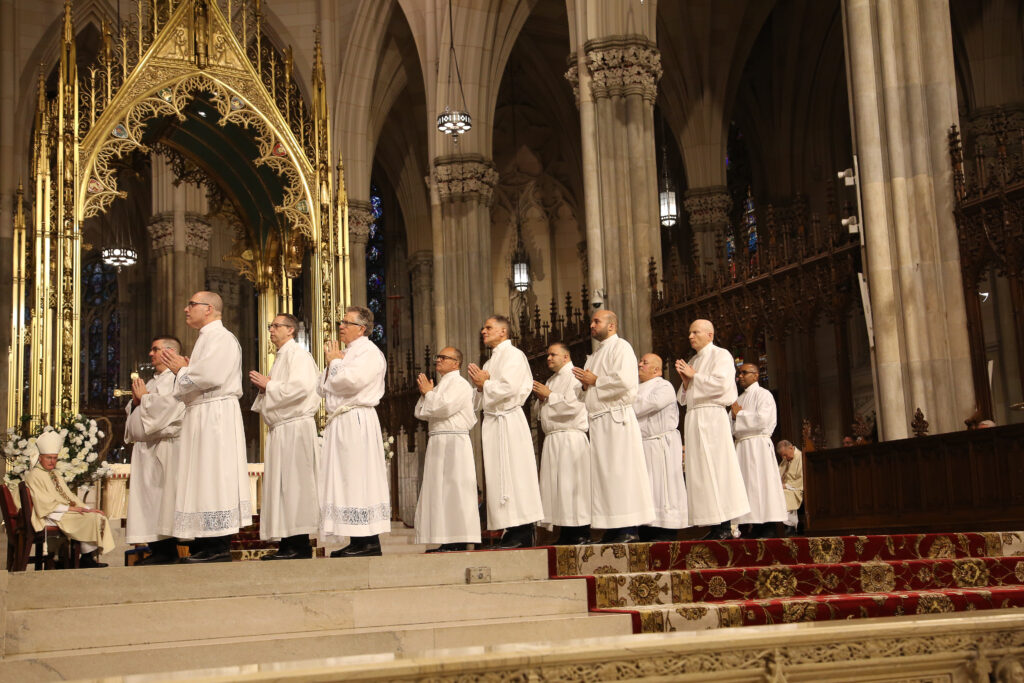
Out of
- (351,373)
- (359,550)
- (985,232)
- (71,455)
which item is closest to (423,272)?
(71,455)

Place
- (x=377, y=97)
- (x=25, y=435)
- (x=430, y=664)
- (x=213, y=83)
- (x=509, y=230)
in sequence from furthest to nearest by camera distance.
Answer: (x=509, y=230), (x=377, y=97), (x=213, y=83), (x=25, y=435), (x=430, y=664)

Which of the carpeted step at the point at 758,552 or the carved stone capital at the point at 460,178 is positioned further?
the carved stone capital at the point at 460,178

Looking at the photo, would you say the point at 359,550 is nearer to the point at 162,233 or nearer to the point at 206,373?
the point at 206,373

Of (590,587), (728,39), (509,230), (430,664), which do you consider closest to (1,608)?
(430,664)

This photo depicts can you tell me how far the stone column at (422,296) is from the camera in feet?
87.3

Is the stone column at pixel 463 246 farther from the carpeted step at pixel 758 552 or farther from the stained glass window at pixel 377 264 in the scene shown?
the carpeted step at pixel 758 552

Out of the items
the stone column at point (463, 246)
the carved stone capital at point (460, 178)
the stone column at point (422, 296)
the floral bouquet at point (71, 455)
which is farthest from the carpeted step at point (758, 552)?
the stone column at point (422, 296)

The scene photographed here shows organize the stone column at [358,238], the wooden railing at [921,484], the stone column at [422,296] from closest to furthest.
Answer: the wooden railing at [921,484]
the stone column at [358,238]
the stone column at [422,296]

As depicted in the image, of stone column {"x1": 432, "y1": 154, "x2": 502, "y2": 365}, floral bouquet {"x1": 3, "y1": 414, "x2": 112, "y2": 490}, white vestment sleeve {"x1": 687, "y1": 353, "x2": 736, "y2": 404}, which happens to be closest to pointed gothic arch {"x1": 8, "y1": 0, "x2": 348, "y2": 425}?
floral bouquet {"x1": 3, "y1": 414, "x2": 112, "y2": 490}

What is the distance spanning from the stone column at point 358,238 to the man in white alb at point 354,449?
14.3 m

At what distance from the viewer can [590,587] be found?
20.3 ft

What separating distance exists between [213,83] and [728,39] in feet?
38.0

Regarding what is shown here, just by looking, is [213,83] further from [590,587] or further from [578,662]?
[578,662]

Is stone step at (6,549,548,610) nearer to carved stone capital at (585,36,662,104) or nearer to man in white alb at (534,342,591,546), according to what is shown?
man in white alb at (534,342,591,546)
